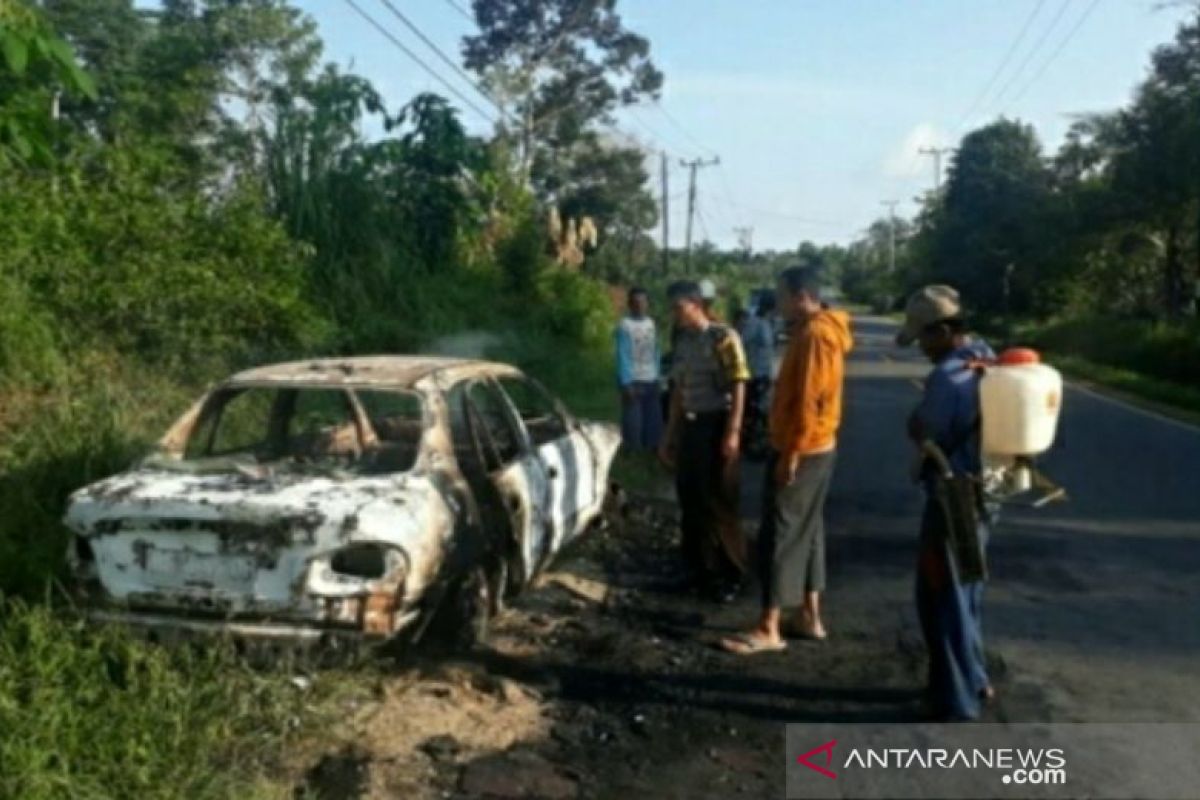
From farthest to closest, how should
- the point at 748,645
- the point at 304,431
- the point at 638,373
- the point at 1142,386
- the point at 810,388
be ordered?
1. the point at 1142,386
2. the point at 638,373
3. the point at 304,431
4. the point at 748,645
5. the point at 810,388

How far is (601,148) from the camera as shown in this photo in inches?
1897

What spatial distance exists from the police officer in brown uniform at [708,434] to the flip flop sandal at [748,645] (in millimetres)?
978

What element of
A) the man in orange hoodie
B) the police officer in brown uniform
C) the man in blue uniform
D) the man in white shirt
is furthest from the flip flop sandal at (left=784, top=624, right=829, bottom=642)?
the man in white shirt

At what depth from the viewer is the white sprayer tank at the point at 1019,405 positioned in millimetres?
5059

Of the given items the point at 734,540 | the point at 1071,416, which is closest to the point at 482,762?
the point at 734,540

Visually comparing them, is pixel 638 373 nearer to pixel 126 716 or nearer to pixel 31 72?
pixel 31 72

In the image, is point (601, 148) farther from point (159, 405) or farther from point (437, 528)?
point (437, 528)

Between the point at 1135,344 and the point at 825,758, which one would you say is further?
the point at 1135,344

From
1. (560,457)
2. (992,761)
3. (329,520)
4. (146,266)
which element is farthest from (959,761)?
(146,266)

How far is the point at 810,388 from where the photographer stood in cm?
626

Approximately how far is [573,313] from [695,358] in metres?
14.8

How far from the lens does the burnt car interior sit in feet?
21.3

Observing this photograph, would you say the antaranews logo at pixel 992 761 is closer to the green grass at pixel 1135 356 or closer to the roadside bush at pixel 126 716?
the roadside bush at pixel 126 716

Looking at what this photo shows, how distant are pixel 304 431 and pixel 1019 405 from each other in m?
3.93
